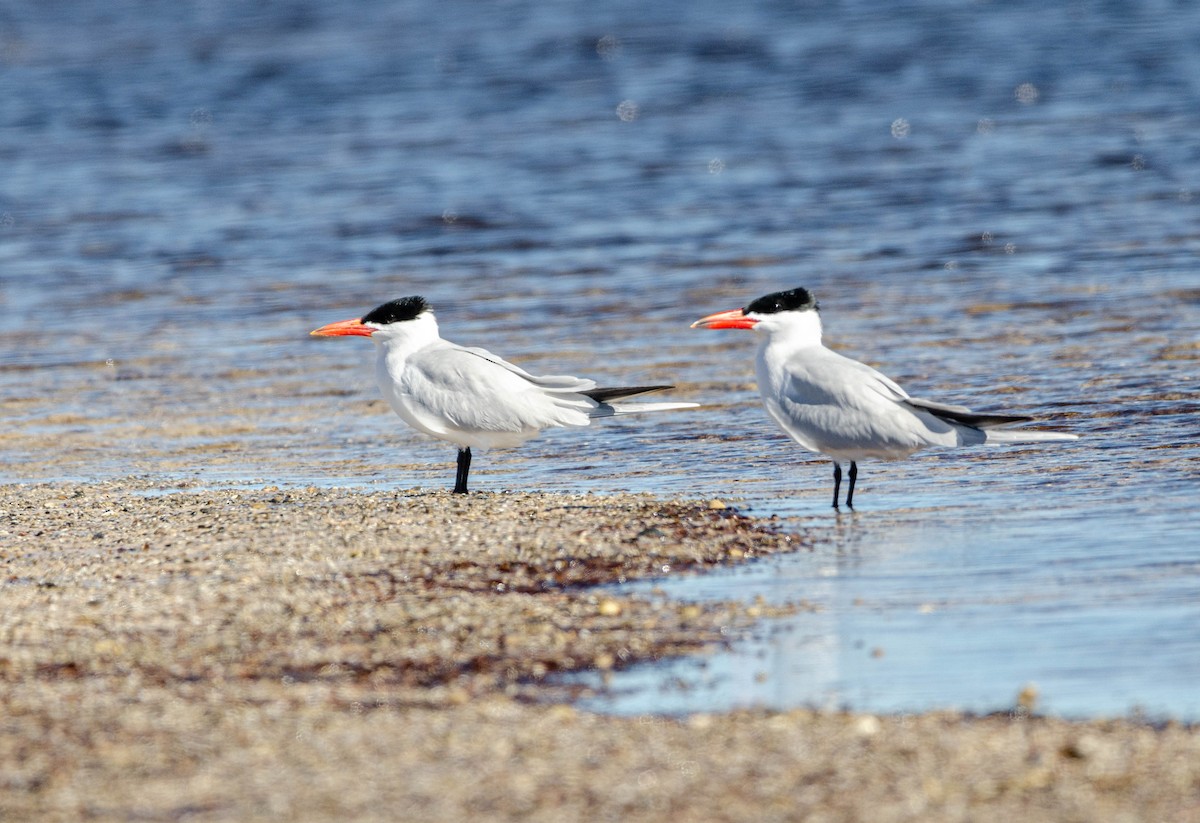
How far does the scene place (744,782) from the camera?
3650mm

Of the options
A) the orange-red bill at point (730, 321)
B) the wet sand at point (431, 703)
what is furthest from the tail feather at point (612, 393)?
the wet sand at point (431, 703)

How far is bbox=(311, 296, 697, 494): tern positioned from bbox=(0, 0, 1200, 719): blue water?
32 cm

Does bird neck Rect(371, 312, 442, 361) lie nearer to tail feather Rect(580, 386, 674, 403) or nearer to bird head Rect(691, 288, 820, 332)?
tail feather Rect(580, 386, 674, 403)

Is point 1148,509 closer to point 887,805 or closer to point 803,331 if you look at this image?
point 803,331

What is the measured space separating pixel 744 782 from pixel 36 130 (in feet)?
69.2

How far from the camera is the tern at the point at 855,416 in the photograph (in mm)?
6598

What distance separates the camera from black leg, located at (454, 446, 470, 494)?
281 inches

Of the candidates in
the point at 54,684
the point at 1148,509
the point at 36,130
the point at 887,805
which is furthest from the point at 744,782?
the point at 36,130

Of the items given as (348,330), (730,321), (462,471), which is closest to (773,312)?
(730,321)

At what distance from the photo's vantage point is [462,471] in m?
7.21

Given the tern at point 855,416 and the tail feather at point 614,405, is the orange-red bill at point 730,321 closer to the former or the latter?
the tern at point 855,416

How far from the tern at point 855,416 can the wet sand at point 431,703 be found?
2.04 ft

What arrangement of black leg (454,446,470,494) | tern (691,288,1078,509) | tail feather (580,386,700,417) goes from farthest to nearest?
tail feather (580,386,700,417)
black leg (454,446,470,494)
tern (691,288,1078,509)

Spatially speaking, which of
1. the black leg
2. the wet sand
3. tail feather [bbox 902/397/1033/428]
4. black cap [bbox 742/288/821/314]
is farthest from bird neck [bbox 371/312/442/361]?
tail feather [bbox 902/397/1033/428]
